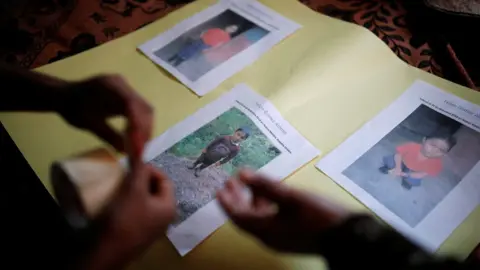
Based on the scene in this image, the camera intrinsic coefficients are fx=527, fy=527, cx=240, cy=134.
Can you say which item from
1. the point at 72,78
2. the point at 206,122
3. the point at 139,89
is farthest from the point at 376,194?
the point at 72,78

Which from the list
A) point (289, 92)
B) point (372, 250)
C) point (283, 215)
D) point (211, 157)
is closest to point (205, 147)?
point (211, 157)

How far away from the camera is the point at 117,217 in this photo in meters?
0.48

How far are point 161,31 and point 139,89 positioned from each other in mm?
150

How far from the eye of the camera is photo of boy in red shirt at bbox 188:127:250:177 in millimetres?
752

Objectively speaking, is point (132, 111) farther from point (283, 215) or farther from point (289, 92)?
point (289, 92)

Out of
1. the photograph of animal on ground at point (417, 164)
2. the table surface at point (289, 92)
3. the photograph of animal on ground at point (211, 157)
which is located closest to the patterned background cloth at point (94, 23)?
the table surface at point (289, 92)

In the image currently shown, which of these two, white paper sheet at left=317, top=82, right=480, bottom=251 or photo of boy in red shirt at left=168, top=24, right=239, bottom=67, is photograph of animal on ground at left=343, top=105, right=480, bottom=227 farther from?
photo of boy in red shirt at left=168, top=24, right=239, bottom=67

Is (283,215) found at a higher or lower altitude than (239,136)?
higher

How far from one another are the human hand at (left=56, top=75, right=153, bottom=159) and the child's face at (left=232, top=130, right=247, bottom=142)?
0.70 feet

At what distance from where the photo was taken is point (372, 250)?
0.45 m

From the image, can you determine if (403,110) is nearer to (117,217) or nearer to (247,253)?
(247,253)

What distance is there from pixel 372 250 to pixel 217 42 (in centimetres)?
56

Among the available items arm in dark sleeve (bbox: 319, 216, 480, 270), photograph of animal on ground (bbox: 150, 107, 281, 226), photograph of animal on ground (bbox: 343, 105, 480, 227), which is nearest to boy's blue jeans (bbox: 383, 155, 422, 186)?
photograph of animal on ground (bbox: 343, 105, 480, 227)

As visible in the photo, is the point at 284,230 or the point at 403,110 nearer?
the point at 284,230
